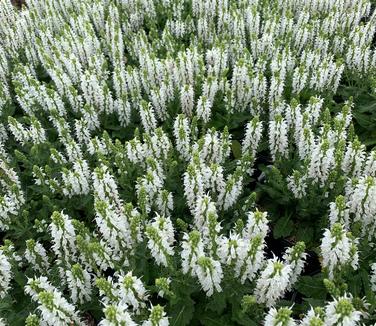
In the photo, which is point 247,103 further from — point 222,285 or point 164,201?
point 222,285

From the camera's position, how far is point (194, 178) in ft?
15.6

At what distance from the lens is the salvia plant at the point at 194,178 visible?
4016 millimetres

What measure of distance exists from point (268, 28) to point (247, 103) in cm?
210

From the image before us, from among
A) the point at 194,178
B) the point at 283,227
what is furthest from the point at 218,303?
the point at 283,227

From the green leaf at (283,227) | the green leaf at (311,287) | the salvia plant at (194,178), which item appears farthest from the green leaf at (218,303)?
the green leaf at (283,227)

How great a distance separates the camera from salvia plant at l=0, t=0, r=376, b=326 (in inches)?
158

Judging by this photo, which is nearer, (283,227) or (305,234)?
(305,234)

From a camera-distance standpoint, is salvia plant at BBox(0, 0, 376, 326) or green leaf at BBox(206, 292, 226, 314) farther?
green leaf at BBox(206, 292, 226, 314)

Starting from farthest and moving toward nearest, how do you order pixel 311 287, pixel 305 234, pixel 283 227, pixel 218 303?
pixel 283 227 → pixel 305 234 → pixel 311 287 → pixel 218 303

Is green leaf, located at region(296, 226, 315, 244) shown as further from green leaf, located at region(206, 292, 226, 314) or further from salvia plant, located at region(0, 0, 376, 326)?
green leaf, located at region(206, 292, 226, 314)

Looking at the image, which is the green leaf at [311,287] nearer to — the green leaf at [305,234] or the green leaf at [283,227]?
the green leaf at [305,234]

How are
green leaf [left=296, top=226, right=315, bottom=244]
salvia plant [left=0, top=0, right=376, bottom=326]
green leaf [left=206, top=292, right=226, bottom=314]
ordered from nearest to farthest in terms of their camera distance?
salvia plant [left=0, top=0, right=376, bottom=326], green leaf [left=206, top=292, right=226, bottom=314], green leaf [left=296, top=226, right=315, bottom=244]

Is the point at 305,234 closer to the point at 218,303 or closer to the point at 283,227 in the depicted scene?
the point at 283,227

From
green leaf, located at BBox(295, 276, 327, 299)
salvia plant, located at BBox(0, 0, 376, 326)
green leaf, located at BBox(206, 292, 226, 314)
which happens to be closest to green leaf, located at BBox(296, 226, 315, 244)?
salvia plant, located at BBox(0, 0, 376, 326)
